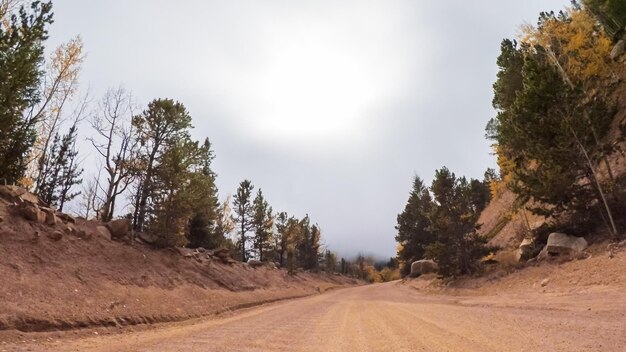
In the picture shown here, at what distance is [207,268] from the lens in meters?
31.7

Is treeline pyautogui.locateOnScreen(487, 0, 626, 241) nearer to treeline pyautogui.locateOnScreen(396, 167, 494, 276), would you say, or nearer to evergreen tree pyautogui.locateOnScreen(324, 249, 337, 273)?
treeline pyautogui.locateOnScreen(396, 167, 494, 276)

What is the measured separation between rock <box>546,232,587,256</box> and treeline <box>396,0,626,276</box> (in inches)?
56.5

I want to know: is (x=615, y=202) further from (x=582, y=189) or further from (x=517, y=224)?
(x=517, y=224)

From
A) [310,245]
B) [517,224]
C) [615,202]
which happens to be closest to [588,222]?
[615,202]

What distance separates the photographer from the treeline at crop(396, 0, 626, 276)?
68.2 ft

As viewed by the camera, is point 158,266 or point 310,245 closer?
point 158,266

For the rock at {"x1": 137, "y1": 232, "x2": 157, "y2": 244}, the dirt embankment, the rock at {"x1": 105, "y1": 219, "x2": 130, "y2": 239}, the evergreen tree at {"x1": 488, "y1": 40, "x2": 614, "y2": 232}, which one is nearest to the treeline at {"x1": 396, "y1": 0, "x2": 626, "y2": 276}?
the evergreen tree at {"x1": 488, "y1": 40, "x2": 614, "y2": 232}

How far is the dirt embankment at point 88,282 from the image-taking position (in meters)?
11.5

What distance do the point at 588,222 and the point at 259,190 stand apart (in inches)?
1894

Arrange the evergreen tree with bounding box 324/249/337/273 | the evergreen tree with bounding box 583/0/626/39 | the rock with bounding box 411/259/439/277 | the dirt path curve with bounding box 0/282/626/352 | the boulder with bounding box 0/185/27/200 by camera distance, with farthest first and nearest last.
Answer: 1. the evergreen tree with bounding box 324/249/337/273
2. the rock with bounding box 411/259/439/277
3. the evergreen tree with bounding box 583/0/626/39
4. the boulder with bounding box 0/185/27/200
5. the dirt path curve with bounding box 0/282/626/352

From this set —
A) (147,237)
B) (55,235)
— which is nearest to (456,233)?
(147,237)

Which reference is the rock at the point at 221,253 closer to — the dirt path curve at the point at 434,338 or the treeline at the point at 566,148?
the dirt path curve at the point at 434,338

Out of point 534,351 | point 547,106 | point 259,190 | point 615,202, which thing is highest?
point 259,190

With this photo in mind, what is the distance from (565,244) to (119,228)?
29683 millimetres
